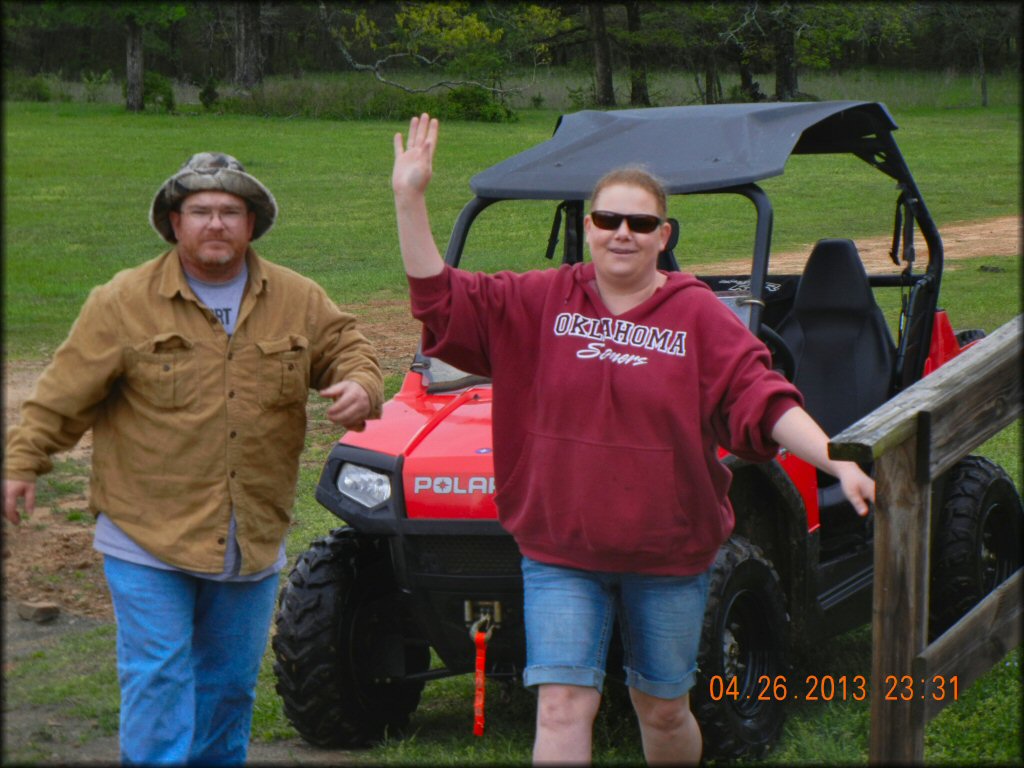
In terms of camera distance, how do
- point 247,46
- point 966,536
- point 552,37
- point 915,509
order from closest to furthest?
point 915,509
point 966,536
point 247,46
point 552,37

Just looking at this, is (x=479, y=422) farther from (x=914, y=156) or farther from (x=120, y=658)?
(x=914, y=156)

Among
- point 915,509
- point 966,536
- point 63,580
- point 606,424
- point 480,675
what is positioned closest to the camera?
point 606,424

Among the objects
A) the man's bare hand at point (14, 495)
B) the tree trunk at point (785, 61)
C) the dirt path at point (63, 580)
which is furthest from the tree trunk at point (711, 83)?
the man's bare hand at point (14, 495)

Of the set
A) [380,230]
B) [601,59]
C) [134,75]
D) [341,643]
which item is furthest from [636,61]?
[341,643]

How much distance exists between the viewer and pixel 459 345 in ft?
12.8

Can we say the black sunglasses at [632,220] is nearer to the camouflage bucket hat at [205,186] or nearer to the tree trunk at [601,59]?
the camouflage bucket hat at [205,186]

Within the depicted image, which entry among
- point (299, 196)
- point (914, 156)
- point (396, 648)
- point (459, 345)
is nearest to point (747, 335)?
point (459, 345)

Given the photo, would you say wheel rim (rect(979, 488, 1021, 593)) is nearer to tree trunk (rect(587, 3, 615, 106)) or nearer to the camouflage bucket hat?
the camouflage bucket hat

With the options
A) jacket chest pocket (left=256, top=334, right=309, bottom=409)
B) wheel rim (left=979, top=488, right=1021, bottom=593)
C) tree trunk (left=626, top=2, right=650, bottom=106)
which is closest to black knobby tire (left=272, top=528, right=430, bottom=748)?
jacket chest pocket (left=256, top=334, right=309, bottom=409)

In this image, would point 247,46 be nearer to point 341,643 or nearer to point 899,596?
point 341,643

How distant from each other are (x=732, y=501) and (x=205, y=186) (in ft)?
6.79

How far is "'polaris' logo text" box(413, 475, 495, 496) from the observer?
454cm

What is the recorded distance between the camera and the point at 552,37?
44.3 metres

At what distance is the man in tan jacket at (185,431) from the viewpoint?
382 cm
